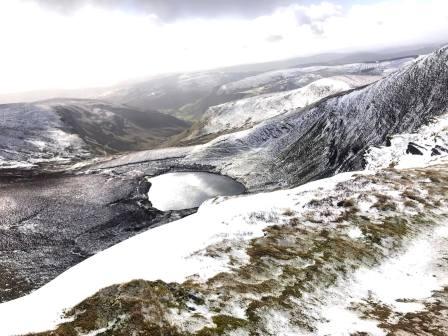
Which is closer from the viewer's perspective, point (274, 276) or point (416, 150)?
point (274, 276)

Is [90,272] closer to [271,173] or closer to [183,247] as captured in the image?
[183,247]

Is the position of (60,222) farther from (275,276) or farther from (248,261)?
(275,276)

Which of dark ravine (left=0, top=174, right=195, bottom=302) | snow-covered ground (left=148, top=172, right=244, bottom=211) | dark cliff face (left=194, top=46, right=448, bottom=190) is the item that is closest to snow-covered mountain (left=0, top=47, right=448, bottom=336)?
dark ravine (left=0, top=174, right=195, bottom=302)

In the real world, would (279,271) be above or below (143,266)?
below

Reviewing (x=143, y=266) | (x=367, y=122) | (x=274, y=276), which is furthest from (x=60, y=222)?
(x=367, y=122)

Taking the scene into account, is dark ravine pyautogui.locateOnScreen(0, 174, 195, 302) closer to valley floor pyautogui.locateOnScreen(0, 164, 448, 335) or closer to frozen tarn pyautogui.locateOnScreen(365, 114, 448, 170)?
valley floor pyautogui.locateOnScreen(0, 164, 448, 335)

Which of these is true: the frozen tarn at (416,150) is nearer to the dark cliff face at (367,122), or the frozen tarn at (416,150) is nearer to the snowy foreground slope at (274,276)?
the dark cliff face at (367,122)
